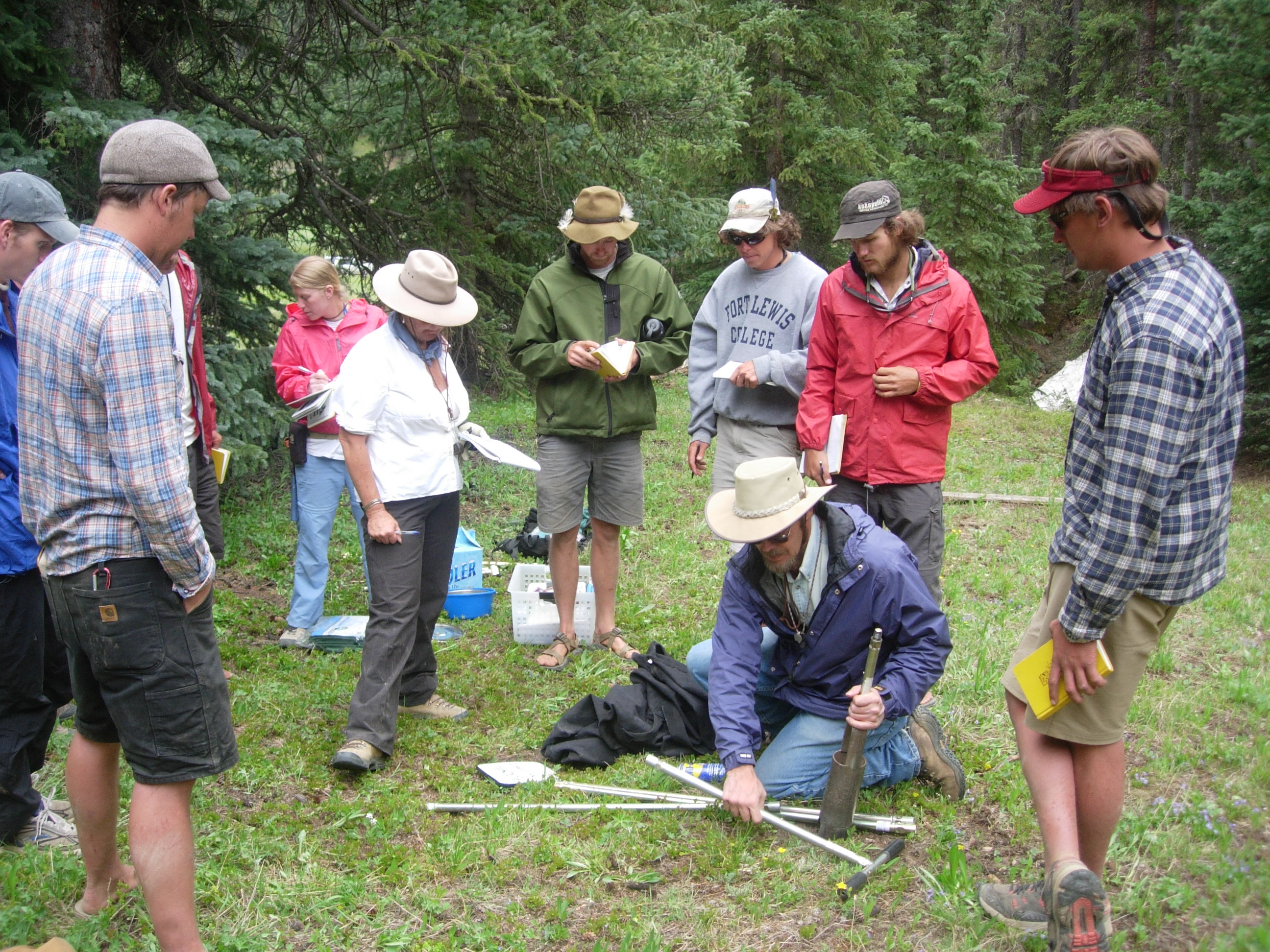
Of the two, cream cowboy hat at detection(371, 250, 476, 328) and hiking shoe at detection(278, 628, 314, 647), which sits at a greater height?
cream cowboy hat at detection(371, 250, 476, 328)

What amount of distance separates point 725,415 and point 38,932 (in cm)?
333

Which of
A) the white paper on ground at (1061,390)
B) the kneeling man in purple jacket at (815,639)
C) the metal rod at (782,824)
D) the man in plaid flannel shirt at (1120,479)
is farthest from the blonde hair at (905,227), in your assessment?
the white paper on ground at (1061,390)

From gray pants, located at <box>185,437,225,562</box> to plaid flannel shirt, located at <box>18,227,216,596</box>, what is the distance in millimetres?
1062

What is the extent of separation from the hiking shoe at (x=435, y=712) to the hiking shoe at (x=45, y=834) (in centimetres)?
138

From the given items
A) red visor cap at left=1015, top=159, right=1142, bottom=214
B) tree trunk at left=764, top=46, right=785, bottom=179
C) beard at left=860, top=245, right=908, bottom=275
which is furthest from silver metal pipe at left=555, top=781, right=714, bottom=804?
tree trunk at left=764, top=46, right=785, bottom=179

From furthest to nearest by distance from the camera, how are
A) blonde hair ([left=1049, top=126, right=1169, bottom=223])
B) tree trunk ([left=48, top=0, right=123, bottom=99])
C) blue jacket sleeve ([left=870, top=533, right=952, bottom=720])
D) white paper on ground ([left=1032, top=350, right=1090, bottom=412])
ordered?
white paper on ground ([left=1032, top=350, right=1090, bottom=412]), tree trunk ([left=48, top=0, right=123, bottom=99]), blue jacket sleeve ([left=870, top=533, right=952, bottom=720]), blonde hair ([left=1049, top=126, right=1169, bottom=223])

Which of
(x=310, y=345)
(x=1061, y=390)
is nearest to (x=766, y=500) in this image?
(x=310, y=345)

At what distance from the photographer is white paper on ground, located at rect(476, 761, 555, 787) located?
12.3ft

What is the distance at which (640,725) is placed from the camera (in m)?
3.95

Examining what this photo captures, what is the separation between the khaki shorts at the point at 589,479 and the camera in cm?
489

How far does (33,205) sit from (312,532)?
250cm

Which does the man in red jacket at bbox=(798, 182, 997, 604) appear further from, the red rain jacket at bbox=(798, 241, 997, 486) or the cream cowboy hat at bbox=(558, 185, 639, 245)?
the cream cowboy hat at bbox=(558, 185, 639, 245)

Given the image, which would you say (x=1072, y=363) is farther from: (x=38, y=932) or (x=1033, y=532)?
(x=38, y=932)

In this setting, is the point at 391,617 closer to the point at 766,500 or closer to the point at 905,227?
the point at 766,500
